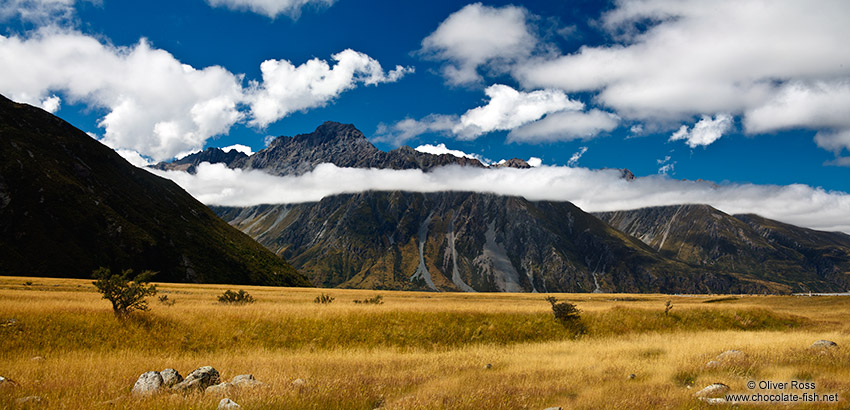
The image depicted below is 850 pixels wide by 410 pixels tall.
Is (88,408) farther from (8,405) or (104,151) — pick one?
(104,151)

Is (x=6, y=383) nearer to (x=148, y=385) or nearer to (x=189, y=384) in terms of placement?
(x=148, y=385)

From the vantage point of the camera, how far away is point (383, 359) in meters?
19.7

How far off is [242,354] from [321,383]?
9530 mm

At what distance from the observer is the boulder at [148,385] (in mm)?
11633

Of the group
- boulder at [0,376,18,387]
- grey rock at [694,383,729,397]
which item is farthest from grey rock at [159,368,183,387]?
grey rock at [694,383,729,397]

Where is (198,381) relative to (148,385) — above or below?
below

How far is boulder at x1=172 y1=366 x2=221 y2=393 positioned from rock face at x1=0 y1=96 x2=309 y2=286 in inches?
5573

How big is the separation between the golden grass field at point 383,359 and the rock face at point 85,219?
130 metres

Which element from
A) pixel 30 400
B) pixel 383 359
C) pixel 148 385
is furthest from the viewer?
pixel 383 359

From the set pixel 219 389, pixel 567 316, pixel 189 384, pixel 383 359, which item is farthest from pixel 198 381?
pixel 567 316

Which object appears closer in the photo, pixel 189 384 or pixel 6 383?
pixel 6 383

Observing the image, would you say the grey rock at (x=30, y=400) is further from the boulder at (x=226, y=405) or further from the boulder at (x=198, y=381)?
the boulder at (x=226, y=405)

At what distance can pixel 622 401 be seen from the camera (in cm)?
1233

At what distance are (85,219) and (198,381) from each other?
167 metres
